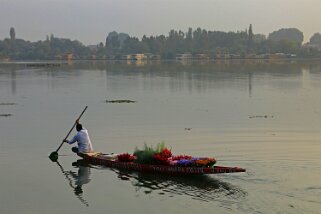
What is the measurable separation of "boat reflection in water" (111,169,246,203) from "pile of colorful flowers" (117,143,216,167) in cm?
48

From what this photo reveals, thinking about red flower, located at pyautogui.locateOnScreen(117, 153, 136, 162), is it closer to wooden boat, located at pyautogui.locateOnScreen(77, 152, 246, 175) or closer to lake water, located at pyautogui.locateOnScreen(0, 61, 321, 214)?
wooden boat, located at pyautogui.locateOnScreen(77, 152, 246, 175)

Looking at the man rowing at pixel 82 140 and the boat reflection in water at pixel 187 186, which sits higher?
the man rowing at pixel 82 140

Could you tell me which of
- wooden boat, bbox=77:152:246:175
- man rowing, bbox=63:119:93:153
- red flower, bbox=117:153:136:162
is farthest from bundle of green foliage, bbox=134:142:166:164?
man rowing, bbox=63:119:93:153

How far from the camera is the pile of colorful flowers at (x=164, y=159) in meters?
19.6

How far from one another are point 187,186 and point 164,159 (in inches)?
70.9

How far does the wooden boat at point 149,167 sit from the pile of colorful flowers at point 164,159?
0.14 metres

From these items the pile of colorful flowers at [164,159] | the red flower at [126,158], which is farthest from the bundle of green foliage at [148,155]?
the red flower at [126,158]

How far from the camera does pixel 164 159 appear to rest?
2056cm

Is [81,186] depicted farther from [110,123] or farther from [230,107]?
[230,107]

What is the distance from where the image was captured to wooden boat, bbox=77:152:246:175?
19.2 m

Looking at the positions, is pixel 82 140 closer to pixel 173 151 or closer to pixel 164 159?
pixel 173 151

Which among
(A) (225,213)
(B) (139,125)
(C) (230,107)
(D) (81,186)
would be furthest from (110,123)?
(A) (225,213)

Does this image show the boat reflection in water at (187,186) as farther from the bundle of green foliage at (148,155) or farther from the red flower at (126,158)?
the red flower at (126,158)

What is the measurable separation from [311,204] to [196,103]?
101 ft
